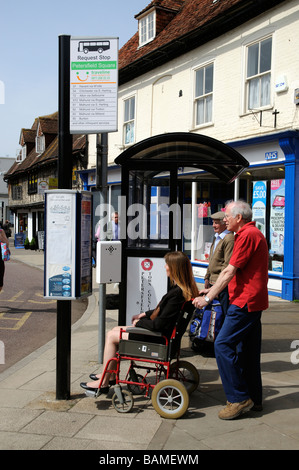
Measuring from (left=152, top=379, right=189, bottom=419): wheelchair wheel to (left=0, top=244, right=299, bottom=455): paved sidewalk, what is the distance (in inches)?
2.9

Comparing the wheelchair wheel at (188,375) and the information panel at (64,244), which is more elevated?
the information panel at (64,244)

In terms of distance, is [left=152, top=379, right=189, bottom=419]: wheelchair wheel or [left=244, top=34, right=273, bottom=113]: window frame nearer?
[left=152, top=379, right=189, bottom=419]: wheelchair wheel

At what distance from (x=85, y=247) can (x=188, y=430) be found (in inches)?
76.0

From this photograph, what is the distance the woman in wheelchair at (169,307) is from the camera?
445 centimetres

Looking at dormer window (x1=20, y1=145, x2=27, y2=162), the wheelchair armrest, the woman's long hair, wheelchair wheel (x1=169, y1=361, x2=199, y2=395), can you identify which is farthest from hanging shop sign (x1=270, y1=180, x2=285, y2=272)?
dormer window (x1=20, y1=145, x2=27, y2=162)

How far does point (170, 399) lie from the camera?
4.23m

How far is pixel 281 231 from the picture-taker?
11.3m

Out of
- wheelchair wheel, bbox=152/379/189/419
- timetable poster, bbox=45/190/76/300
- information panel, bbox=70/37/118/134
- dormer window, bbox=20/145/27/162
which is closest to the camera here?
wheelchair wheel, bbox=152/379/189/419

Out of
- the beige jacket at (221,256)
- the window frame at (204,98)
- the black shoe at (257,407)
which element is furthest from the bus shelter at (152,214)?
the window frame at (204,98)

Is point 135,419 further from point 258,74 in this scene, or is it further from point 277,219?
point 258,74

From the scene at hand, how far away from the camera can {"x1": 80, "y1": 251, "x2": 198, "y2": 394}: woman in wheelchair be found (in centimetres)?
445

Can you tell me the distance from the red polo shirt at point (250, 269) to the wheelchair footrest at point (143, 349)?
0.77m

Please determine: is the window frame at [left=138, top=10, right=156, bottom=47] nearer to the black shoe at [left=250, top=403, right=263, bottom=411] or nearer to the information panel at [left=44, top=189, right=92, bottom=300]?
the information panel at [left=44, top=189, right=92, bottom=300]

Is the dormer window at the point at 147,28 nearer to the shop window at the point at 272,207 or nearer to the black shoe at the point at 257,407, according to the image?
the shop window at the point at 272,207
